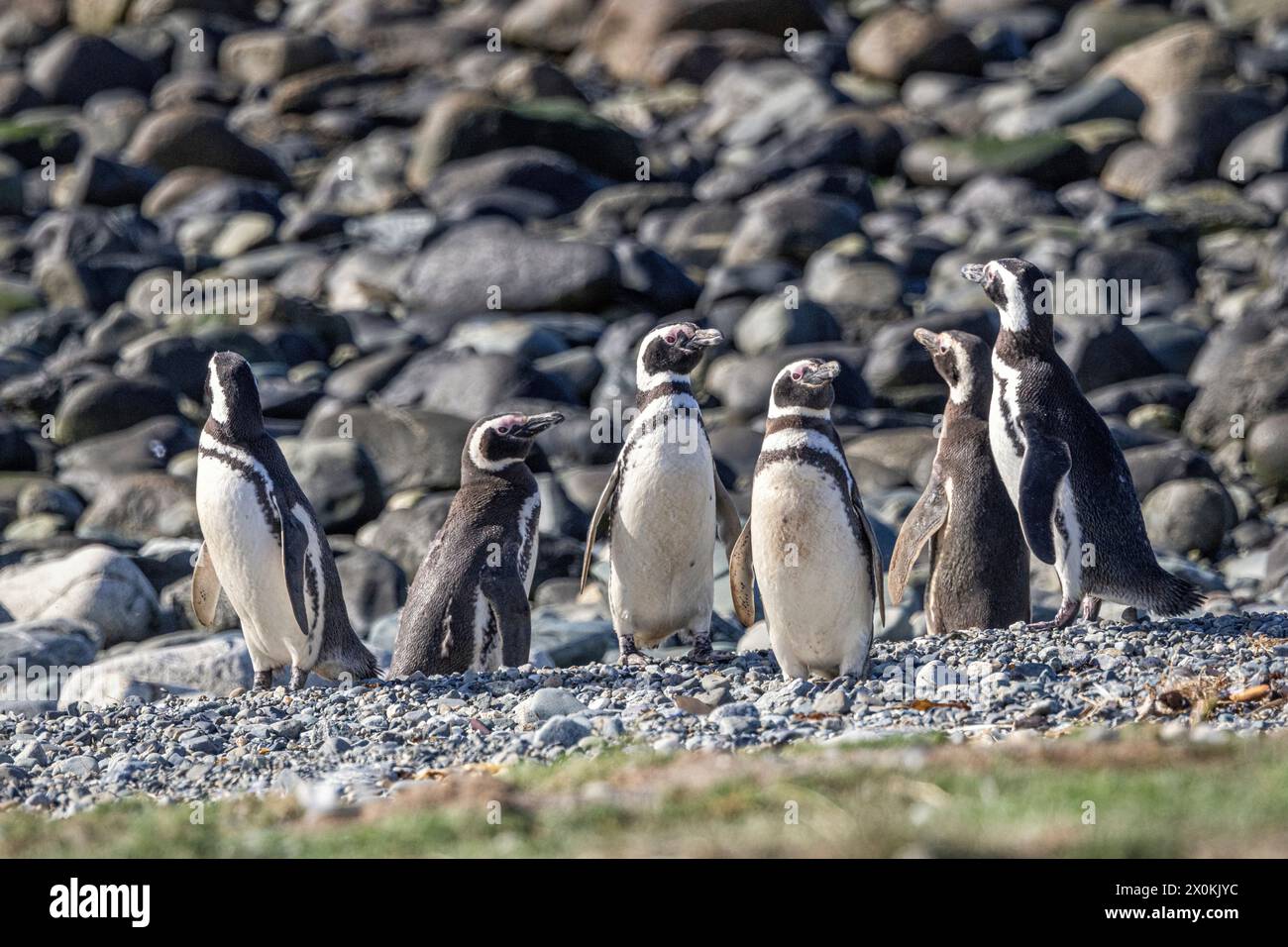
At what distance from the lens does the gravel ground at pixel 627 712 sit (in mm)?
6340

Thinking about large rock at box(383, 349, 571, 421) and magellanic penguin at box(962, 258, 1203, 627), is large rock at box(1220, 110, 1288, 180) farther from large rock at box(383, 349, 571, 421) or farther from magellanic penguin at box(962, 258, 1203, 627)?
magellanic penguin at box(962, 258, 1203, 627)

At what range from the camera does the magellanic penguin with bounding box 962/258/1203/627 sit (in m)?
8.50

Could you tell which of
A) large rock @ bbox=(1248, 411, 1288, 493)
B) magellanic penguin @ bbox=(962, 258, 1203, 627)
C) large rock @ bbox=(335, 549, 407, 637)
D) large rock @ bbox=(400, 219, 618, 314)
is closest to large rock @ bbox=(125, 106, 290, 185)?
large rock @ bbox=(400, 219, 618, 314)

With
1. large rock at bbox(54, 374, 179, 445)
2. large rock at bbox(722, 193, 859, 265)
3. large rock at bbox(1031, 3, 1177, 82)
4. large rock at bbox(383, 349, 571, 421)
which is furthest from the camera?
large rock at bbox(1031, 3, 1177, 82)

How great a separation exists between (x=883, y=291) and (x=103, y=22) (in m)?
25.2

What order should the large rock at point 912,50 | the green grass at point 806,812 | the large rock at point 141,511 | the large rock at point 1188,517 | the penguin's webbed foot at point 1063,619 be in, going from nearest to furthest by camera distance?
the green grass at point 806,812 → the penguin's webbed foot at point 1063,619 → the large rock at point 1188,517 → the large rock at point 141,511 → the large rock at point 912,50

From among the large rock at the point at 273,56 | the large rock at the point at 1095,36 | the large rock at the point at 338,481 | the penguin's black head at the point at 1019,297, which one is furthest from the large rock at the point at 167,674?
the large rock at the point at 273,56

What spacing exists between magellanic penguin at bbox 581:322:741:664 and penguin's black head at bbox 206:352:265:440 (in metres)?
1.76

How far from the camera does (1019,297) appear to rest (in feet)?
29.1

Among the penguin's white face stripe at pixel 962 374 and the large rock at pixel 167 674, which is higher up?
the penguin's white face stripe at pixel 962 374

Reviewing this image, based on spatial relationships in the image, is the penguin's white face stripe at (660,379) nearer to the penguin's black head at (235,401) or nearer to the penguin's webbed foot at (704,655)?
the penguin's webbed foot at (704,655)

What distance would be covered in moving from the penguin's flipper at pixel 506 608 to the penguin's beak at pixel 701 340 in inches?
55.2

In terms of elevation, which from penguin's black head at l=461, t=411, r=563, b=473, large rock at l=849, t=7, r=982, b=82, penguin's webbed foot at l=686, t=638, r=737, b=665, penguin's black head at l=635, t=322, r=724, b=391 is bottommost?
penguin's webbed foot at l=686, t=638, r=737, b=665

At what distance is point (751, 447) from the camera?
17.0 m
